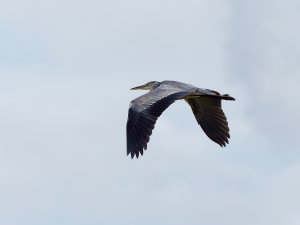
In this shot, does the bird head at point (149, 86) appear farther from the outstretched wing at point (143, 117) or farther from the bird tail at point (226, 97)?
the outstretched wing at point (143, 117)

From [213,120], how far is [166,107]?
14.6ft

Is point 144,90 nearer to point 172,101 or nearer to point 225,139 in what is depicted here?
point 225,139

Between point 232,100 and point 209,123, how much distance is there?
1870 mm

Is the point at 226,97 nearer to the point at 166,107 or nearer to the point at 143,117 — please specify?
the point at 166,107

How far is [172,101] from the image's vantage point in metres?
31.1

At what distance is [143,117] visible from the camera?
30359mm

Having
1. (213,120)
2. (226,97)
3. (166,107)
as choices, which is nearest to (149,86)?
(213,120)

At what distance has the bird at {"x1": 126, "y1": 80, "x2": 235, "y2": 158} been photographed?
30109 mm

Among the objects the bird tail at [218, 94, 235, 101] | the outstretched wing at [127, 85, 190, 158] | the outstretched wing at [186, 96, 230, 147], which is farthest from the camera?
the outstretched wing at [186, 96, 230, 147]

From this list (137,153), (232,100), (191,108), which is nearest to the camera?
(137,153)

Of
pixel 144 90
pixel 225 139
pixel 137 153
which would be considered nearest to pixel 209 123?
pixel 225 139

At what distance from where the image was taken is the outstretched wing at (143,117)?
30.0m

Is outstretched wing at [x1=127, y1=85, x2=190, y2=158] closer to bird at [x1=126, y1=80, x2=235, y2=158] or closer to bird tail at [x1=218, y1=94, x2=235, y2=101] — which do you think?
bird at [x1=126, y1=80, x2=235, y2=158]

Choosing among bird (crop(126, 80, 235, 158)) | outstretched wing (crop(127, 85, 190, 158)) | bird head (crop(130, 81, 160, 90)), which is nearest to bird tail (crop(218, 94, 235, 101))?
bird (crop(126, 80, 235, 158))
